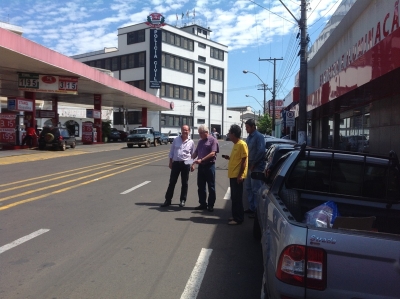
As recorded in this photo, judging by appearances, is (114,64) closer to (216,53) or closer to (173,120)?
(173,120)

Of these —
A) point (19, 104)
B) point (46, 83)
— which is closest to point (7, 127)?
point (19, 104)

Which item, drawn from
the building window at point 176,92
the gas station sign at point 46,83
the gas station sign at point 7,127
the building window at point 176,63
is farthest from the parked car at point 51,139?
the building window at point 176,63

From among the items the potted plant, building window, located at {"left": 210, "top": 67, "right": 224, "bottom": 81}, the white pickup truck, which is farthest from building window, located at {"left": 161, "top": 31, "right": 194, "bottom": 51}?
the white pickup truck

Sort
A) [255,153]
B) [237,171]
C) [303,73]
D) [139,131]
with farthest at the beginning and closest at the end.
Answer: [139,131] → [303,73] → [255,153] → [237,171]

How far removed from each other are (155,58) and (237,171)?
6233 centimetres

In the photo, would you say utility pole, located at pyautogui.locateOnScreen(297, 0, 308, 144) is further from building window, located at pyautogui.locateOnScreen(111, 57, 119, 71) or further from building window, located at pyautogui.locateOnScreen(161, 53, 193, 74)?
building window, located at pyautogui.locateOnScreen(111, 57, 119, 71)

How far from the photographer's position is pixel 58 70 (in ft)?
87.2

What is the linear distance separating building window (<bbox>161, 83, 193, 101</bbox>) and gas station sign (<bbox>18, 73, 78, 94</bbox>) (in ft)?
134

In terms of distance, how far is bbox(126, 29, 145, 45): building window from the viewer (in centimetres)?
6888

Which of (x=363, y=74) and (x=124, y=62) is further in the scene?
(x=124, y=62)

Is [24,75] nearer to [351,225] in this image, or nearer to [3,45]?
[3,45]

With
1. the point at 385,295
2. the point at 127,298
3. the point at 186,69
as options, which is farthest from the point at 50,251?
the point at 186,69

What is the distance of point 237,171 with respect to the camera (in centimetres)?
746

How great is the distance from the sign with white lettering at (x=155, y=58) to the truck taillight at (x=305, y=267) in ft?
214
